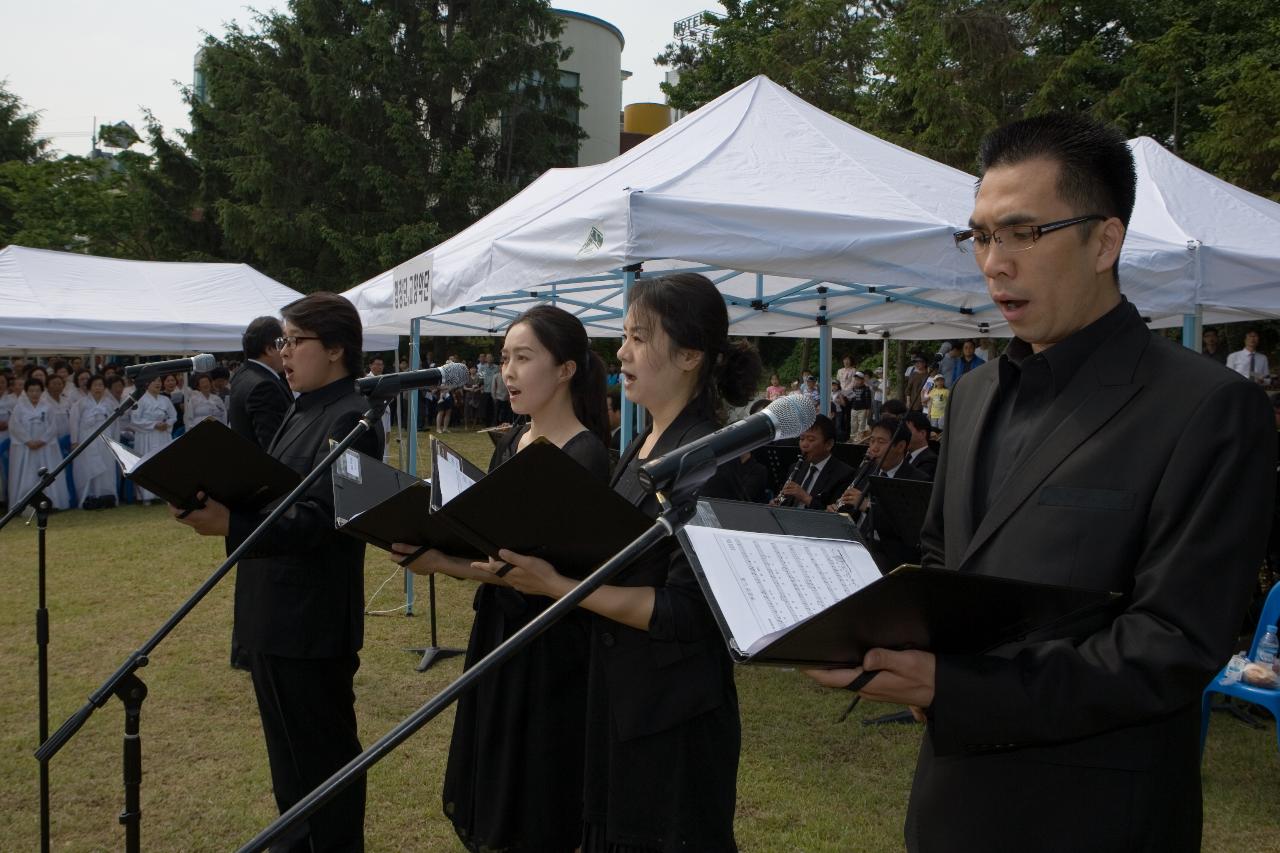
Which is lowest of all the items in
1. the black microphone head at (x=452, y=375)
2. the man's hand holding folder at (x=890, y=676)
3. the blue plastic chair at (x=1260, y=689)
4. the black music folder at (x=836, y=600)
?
the blue plastic chair at (x=1260, y=689)

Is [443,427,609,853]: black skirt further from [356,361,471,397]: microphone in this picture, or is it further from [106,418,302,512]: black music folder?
[106,418,302,512]: black music folder

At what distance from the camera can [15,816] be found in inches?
168

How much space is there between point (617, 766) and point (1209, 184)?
6808 millimetres

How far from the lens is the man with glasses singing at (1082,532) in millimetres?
1398

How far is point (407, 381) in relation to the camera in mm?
2918

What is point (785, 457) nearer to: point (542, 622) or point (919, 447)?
point (919, 447)

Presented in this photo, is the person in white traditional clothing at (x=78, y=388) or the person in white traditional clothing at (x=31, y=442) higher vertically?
the person in white traditional clothing at (x=78, y=388)

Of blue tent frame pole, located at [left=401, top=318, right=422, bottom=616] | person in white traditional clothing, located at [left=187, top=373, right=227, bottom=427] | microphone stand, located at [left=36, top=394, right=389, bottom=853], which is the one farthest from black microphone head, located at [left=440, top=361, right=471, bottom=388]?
person in white traditional clothing, located at [left=187, top=373, right=227, bottom=427]

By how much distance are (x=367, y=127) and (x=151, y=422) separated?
18836mm

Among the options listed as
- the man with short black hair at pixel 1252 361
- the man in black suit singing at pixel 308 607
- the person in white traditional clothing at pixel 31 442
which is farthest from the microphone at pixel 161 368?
the man with short black hair at pixel 1252 361

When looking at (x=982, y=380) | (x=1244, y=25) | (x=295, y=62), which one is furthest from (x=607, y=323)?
(x=295, y=62)

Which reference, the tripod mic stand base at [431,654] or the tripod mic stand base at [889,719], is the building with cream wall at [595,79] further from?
the tripod mic stand base at [889,719]

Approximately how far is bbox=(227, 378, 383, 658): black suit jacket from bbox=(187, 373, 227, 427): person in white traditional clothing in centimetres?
1243

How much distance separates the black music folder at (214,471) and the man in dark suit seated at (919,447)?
4635 mm
